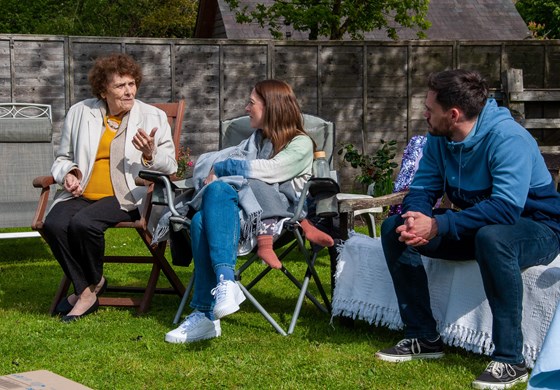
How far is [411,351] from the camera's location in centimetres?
413

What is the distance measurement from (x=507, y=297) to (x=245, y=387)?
1.06 metres

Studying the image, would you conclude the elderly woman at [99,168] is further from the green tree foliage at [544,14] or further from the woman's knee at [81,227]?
the green tree foliage at [544,14]

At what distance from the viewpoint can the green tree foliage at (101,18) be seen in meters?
22.8

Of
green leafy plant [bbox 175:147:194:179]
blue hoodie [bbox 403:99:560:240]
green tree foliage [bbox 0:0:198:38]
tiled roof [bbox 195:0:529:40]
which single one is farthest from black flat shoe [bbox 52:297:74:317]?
green tree foliage [bbox 0:0:198:38]

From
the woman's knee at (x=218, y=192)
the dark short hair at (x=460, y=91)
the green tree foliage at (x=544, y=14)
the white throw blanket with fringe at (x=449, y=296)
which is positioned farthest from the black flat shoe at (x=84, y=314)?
the green tree foliage at (x=544, y=14)

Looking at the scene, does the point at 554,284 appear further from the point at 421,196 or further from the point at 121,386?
the point at 121,386

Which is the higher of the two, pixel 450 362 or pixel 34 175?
pixel 34 175

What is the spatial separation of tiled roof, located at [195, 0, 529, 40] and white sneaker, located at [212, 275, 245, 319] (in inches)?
649

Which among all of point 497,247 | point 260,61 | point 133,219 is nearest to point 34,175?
point 133,219

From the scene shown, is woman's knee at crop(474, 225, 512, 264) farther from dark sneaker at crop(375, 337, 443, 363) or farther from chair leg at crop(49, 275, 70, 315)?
chair leg at crop(49, 275, 70, 315)

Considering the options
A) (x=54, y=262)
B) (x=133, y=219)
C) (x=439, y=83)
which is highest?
(x=439, y=83)

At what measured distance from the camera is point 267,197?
4719mm

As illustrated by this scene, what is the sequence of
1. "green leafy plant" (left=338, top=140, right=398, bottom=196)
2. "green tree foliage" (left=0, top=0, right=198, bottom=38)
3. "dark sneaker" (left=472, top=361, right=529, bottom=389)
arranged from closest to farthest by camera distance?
1. "dark sneaker" (left=472, top=361, right=529, bottom=389)
2. "green leafy plant" (left=338, top=140, right=398, bottom=196)
3. "green tree foliage" (left=0, top=0, right=198, bottom=38)

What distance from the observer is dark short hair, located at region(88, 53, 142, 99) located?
530cm
